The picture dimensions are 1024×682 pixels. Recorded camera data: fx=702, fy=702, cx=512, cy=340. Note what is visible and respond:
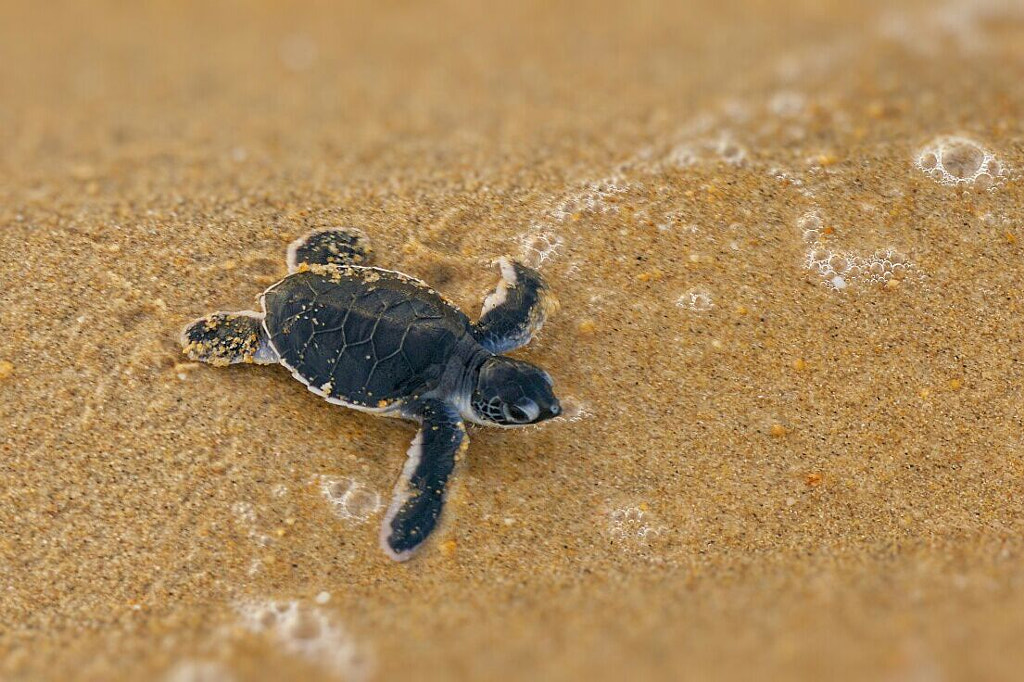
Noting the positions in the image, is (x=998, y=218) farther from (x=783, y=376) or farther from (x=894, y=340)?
(x=783, y=376)

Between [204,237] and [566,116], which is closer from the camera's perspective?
[204,237]

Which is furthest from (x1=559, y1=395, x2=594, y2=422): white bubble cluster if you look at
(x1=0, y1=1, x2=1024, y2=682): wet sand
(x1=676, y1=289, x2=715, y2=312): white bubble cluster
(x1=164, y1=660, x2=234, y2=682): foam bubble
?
(x1=164, y1=660, x2=234, y2=682): foam bubble

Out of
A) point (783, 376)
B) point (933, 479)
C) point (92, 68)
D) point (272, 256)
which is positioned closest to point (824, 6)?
point (783, 376)

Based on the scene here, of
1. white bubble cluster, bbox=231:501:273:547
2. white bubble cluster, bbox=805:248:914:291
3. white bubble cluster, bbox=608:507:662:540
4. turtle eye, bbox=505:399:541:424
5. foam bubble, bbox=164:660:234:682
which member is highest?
white bubble cluster, bbox=805:248:914:291

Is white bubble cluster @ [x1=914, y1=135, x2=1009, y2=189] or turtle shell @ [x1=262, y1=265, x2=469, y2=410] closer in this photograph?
turtle shell @ [x1=262, y1=265, x2=469, y2=410]

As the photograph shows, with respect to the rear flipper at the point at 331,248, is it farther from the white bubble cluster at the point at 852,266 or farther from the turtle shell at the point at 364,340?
the white bubble cluster at the point at 852,266

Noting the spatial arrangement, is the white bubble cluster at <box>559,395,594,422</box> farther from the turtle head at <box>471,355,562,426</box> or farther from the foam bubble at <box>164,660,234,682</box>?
the foam bubble at <box>164,660,234,682</box>

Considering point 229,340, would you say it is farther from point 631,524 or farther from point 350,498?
point 631,524
